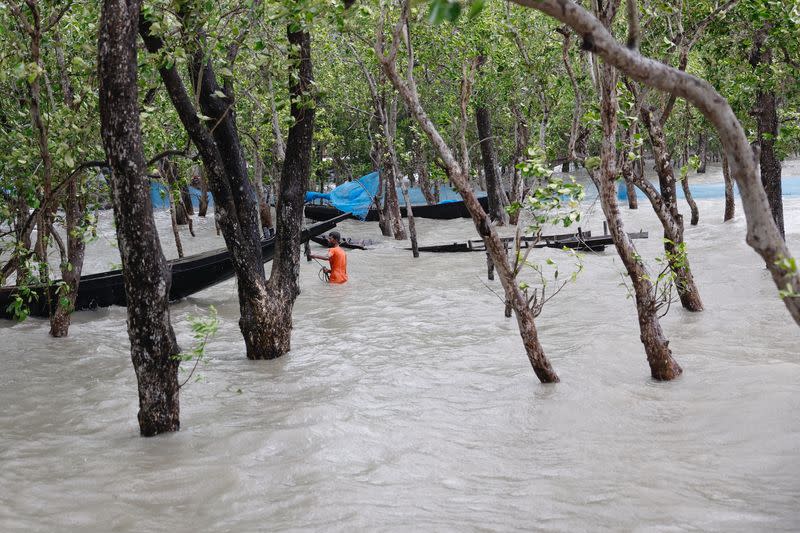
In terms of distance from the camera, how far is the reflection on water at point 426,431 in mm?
4801

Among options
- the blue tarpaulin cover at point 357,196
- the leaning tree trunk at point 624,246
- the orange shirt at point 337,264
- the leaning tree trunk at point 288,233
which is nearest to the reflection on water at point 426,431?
the leaning tree trunk at point 624,246

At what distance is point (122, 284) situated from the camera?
12844 millimetres

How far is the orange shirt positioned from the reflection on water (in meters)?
3.81

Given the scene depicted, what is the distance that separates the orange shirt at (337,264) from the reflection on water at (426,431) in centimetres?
381

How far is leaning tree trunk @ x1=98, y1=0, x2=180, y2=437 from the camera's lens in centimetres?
566

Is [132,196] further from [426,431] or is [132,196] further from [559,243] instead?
[559,243]

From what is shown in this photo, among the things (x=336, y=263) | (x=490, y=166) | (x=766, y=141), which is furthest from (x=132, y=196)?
(x=490, y=166)

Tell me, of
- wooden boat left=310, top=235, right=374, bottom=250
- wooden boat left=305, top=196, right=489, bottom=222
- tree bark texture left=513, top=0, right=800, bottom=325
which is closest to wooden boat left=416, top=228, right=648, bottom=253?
wooden boat left=310, top=235, right=374, bottom=250

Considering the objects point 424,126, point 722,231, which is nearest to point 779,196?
point 722,231

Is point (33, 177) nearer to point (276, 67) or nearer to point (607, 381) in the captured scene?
point (276, 67)

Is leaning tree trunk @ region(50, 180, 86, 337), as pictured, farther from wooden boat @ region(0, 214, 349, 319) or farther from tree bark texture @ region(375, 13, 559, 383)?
tree bark texture @ region(375, 13, 559, 383)

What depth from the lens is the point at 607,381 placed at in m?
7.82

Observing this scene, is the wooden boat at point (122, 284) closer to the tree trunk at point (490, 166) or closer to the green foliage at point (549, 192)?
the green foliage at point (549, 192)

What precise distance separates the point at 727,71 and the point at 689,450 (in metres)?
11.6
